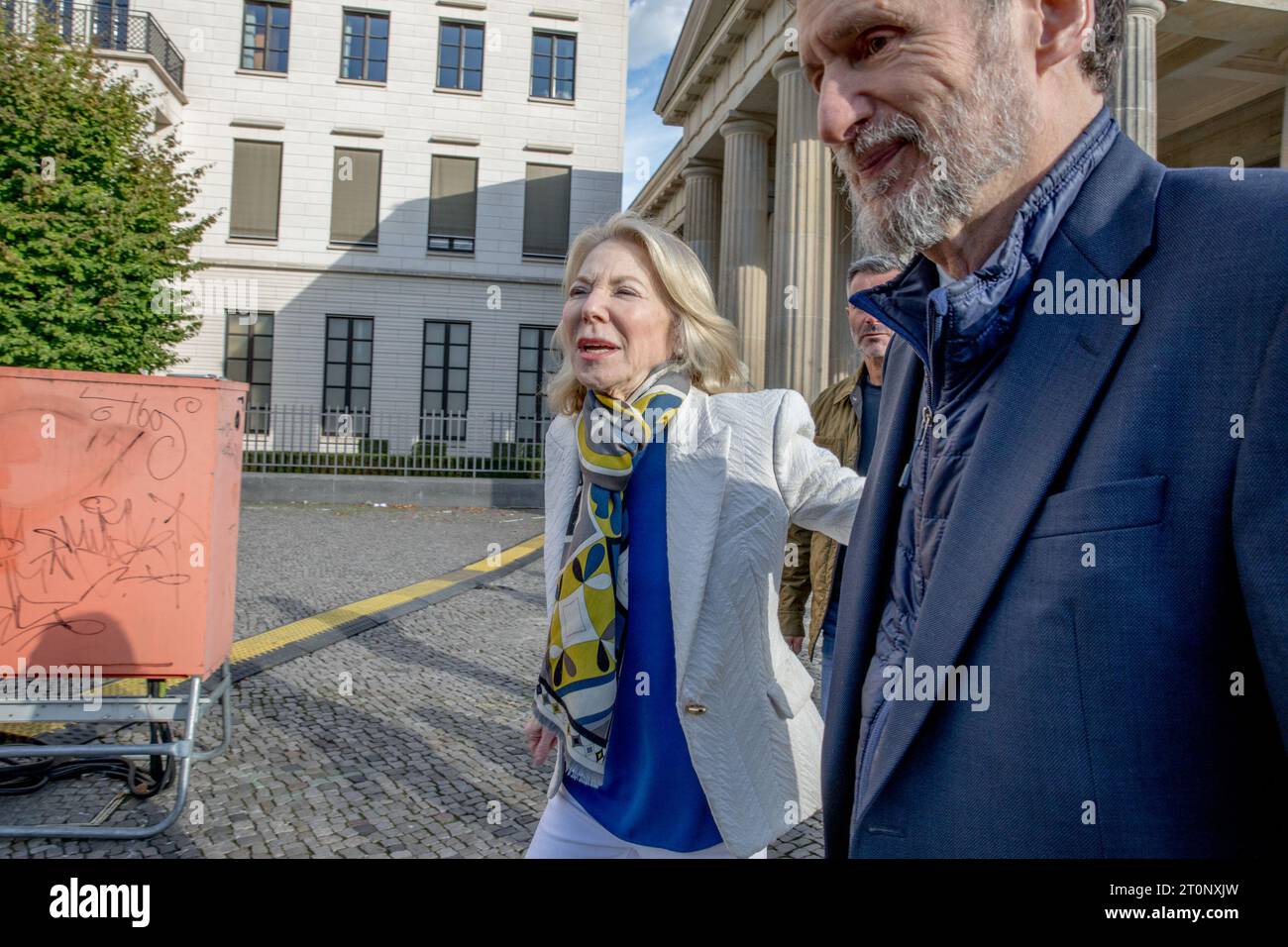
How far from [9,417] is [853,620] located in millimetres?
3543

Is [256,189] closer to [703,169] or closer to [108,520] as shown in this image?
[703,169]

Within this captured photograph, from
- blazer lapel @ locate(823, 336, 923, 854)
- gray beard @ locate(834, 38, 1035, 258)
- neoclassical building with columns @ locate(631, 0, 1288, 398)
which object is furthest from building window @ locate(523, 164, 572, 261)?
gray beard @ locate(834, 38, 1035, 258)

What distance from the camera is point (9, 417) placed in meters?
3.50

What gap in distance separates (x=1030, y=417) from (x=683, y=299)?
1.41 meters

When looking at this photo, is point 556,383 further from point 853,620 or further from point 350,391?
point 350,391

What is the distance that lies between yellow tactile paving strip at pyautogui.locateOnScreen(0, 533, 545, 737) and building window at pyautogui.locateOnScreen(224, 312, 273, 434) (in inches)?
672

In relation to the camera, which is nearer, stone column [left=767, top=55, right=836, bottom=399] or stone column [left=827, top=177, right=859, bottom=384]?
stone column [left=767, top=55, right=836, bottom=399]

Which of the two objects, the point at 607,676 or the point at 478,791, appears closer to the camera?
the point at 607,676

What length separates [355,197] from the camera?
83.6 feet

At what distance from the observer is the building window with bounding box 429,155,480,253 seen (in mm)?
25938

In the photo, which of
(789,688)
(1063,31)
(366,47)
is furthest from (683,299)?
(366,47)

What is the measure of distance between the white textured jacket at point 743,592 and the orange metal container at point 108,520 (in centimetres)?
212

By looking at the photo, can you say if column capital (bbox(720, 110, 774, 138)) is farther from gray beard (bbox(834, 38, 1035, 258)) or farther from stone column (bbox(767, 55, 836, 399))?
gray beard (bbox(834, 38, 1035, 258))

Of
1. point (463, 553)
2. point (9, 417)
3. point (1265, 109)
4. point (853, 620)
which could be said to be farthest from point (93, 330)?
point (1265, 109)
